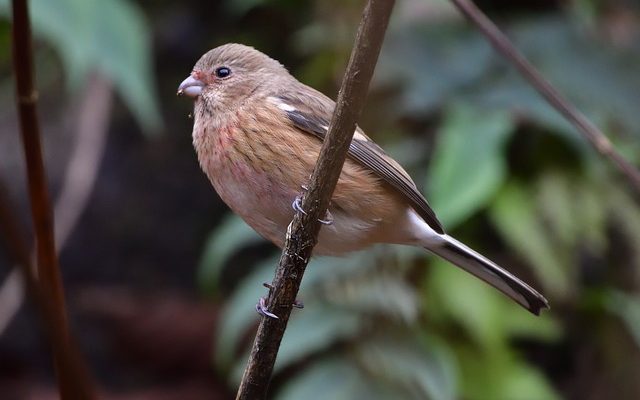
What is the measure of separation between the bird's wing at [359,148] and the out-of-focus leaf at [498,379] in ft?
4.60

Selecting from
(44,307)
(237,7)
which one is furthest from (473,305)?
(44,307)

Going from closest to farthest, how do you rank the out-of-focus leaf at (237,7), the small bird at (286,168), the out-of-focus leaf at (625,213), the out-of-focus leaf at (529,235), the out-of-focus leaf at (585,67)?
the small bird at (286,168), the out-of-focus leaf at (529,235), the out-of-focus leaf at (625,213), the out-of-focus leaf at (585,67), the out-of-focus leaf at (237,7)

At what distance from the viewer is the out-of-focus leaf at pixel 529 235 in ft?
12.5

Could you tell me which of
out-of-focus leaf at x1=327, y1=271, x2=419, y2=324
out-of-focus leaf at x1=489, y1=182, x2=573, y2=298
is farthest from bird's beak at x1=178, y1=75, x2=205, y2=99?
out-of-focus leaf at x1=489, y1=182, x2=573, y2=298

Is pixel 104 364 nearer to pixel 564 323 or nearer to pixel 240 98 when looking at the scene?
pixel 564 323

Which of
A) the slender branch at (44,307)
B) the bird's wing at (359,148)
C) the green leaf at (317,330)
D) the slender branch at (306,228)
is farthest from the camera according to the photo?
the green leaf at (317,330)

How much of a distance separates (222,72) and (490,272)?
0.96 m

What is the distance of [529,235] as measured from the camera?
150 inches

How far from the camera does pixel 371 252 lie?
12.2 ft

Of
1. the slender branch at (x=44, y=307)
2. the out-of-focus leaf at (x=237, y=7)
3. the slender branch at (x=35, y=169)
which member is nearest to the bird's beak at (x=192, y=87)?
the slender branch at (x=35, y=169)

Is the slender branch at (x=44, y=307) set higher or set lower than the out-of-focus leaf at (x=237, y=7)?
lower

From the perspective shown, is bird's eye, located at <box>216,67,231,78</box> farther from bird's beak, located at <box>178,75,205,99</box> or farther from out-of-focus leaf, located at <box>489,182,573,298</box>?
out-of-focus leaf, located at <box>489,182,573,298</box>

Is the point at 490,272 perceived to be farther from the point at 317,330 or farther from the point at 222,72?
the point at 317,330

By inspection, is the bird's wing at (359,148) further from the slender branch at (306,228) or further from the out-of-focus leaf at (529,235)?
the out-of-focus leaf at (529,235)
